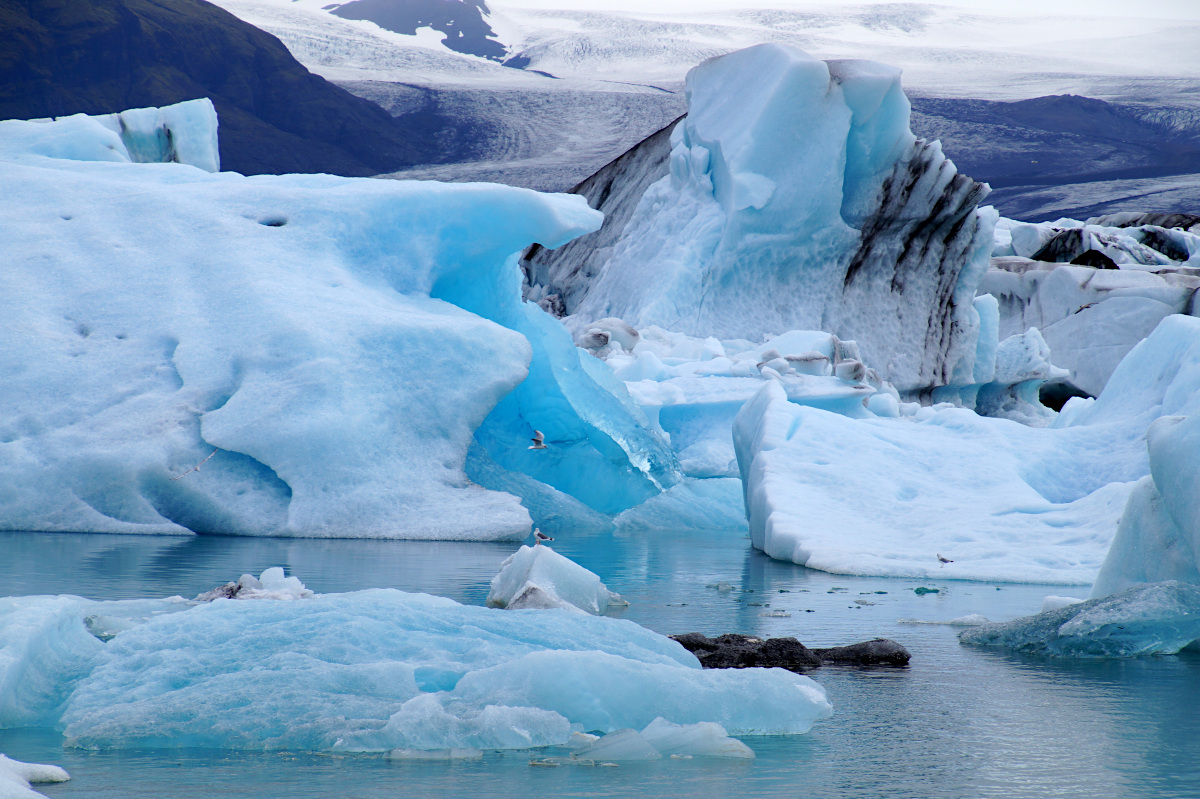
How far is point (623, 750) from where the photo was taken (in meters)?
1.88

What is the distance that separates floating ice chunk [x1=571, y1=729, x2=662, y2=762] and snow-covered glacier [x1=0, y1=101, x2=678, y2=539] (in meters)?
4.17

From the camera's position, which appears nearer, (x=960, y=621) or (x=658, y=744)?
(x=658, y=744)

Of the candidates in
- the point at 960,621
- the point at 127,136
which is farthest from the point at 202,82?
the point at 960,621

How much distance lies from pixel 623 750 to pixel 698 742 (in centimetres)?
14

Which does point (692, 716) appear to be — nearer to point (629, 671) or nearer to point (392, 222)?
point (629, 671)

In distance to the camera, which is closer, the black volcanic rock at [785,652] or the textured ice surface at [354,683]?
the textured ice surface at [354,683]

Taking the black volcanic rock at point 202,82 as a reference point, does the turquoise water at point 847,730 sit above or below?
above

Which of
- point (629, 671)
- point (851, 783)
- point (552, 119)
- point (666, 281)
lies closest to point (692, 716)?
point (629, 671)

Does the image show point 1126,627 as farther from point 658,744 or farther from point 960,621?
point 658,744

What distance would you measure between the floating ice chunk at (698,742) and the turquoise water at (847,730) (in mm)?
48

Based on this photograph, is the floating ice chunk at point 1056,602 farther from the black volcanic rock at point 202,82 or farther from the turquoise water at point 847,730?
the black volcanic rock at point 202,82

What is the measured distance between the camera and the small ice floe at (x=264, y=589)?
312 centimetres

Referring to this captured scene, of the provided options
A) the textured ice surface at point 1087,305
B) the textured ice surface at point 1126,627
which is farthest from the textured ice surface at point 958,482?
the textured ice surface at point 1087,305

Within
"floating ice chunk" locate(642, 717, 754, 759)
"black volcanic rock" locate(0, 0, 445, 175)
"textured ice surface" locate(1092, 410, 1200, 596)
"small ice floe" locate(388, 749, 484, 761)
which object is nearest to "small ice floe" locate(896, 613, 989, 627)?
"textured ice surface" locate(1092, 410, 1200, 596)
